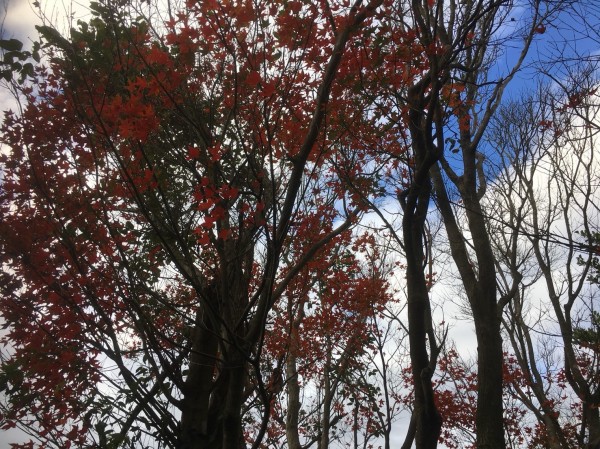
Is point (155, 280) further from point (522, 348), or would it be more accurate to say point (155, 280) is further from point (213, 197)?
point (522, 348)

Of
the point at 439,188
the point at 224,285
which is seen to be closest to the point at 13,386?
the point at 224,285

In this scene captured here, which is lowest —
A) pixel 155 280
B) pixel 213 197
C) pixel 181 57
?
pixel 213 197

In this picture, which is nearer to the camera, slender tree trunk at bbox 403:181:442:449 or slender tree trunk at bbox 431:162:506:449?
slender tree trunk at bbox 403:181:442:449

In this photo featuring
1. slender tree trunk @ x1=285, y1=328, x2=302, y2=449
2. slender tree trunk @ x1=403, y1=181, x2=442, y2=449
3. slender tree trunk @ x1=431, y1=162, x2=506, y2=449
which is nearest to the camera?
slender tree trunk @ x1=403, y1=181, x2=442, y2=449

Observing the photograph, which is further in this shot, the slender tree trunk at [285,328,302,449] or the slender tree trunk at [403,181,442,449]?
the slender tree trunk at [285,328,302,449]

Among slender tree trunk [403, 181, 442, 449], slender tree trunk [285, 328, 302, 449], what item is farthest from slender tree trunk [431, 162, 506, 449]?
slender tree trunk [285, 328, 302, 449]

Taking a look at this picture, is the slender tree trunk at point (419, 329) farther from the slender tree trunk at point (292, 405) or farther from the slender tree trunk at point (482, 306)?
the slender tree trunk at point (292, 405)

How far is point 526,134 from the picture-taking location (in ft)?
28.8

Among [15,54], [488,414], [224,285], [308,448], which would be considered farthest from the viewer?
[308,448]

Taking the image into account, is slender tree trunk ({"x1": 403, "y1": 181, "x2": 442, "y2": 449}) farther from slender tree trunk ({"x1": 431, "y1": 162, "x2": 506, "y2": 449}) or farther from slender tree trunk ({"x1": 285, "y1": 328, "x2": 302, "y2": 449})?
slender tree trunk ({"x1": 285, "y1": 328, "x2": 302, "y2": 449})

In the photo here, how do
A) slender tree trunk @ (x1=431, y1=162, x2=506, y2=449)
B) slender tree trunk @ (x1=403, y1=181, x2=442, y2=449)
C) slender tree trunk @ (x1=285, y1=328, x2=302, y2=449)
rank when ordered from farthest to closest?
slender tree trunk @ (x1=285, y1=328, x2=302, y2=449) < slender tree trunk @ (x1=431, y1=162, x2=506, y2=449) < slender tree trunk @ (x1=403, y1=181, x2=442, y2=449)

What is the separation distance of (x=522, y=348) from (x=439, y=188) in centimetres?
591

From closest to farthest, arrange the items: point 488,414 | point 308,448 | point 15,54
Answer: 1. point 15,54
2. point 488,414
3. point 308,448

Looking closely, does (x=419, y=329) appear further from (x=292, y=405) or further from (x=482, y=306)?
(x=292, y=405)
